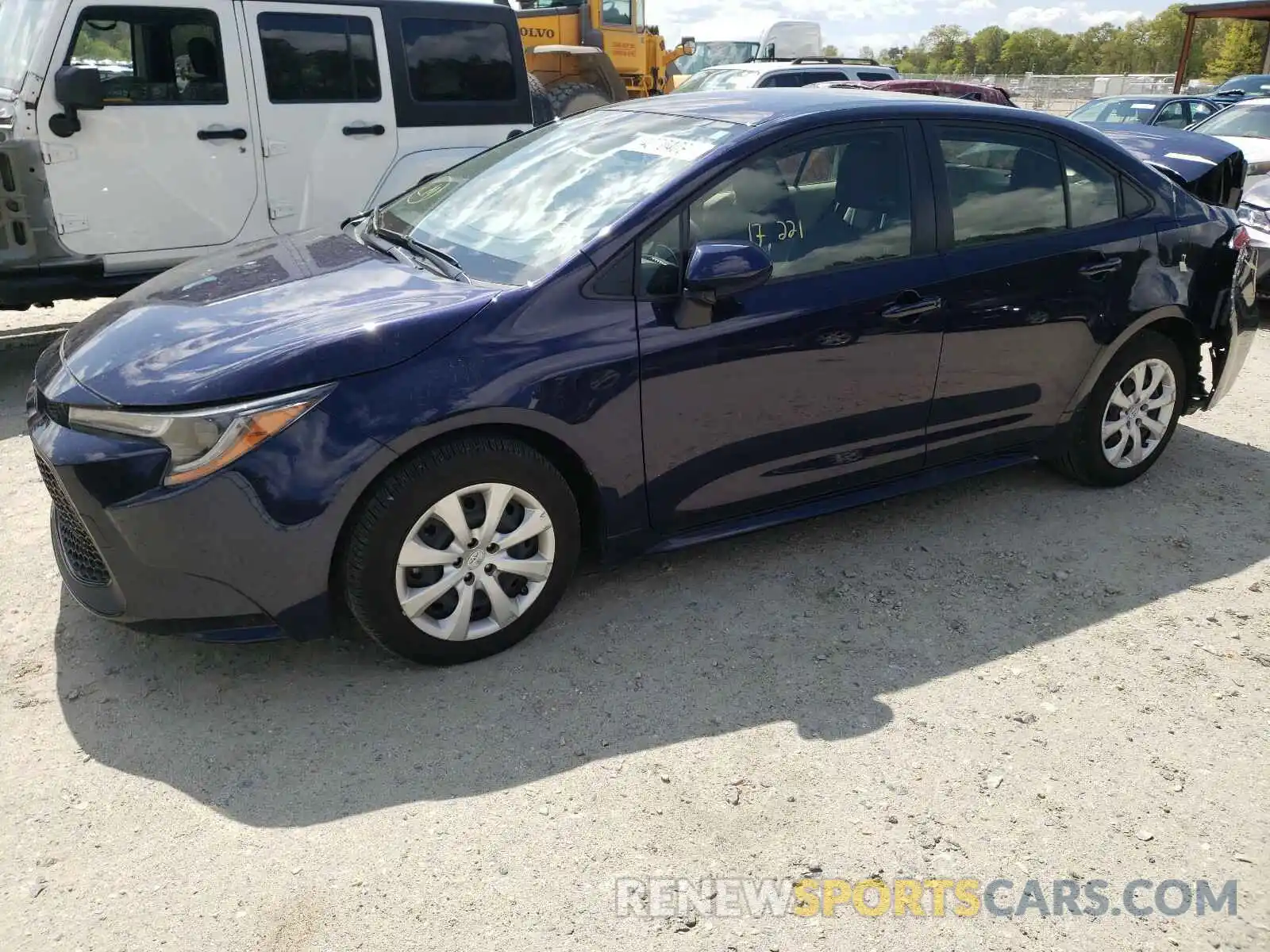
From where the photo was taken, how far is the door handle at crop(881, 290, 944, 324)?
3.59 metres

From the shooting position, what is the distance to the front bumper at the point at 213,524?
8.79 feet

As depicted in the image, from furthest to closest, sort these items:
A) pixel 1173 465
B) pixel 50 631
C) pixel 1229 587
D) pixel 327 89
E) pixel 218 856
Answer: pixel 327 89, pixel 1173 465, pixel 1229 587, pixel 50 631, pixel 218 856

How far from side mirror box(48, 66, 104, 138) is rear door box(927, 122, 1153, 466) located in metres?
4.53

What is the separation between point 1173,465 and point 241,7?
18.8ft

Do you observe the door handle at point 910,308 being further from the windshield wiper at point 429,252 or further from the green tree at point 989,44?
the green tree at point 989,44

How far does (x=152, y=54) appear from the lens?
5949mm

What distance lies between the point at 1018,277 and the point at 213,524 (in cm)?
296

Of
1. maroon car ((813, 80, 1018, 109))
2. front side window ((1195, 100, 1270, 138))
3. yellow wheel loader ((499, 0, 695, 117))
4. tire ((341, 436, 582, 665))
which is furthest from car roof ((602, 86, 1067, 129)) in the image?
maroon car ((813, 80, 1018, 109))

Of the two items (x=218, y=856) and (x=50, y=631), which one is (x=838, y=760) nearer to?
(x=218, y=856)

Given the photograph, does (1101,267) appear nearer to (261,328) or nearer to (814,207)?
(814,207)

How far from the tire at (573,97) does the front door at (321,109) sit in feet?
16.9

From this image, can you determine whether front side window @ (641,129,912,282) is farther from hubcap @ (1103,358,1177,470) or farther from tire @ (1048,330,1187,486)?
hubcap @ (1103,358,1177,470)

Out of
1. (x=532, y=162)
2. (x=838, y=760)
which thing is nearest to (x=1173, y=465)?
(x=838, y=760)

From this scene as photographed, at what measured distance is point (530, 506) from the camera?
311cm
